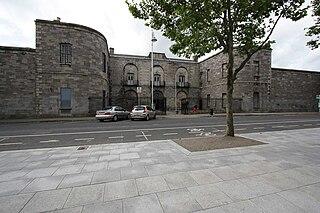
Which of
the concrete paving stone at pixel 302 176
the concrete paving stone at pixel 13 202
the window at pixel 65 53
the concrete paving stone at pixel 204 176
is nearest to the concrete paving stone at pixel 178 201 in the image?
the concrete paving stone at pixel 204 176

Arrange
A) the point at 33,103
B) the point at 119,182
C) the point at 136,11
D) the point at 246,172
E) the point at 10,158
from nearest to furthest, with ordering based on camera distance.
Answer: the point at 119,182 → the point at 246,172 → the point at 10,158 → the point at 136,11 → the point at 33,103

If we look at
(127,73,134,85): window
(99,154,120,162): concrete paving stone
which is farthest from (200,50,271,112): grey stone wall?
(99,154,120,162): concrete paving stone

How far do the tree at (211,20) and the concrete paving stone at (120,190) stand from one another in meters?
5.04

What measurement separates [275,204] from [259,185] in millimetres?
589

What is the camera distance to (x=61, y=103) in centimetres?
1758

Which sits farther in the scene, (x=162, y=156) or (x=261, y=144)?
(x=261, y=144)

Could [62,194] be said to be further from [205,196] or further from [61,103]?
[61,103]

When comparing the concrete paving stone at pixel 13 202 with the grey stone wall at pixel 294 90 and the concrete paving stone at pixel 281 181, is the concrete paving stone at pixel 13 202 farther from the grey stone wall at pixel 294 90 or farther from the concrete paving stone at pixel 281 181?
the grey stone wall at pixel 294 90

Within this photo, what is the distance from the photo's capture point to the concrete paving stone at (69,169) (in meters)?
3.38

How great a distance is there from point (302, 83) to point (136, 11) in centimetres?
3645

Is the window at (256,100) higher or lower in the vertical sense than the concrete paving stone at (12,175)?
higher

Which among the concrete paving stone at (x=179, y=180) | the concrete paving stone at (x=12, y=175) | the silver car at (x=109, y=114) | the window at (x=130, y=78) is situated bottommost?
the concrete paving stone at (x=12, y=175)

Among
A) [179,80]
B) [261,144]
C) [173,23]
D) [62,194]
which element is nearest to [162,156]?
[62,194]

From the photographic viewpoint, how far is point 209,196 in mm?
2467
